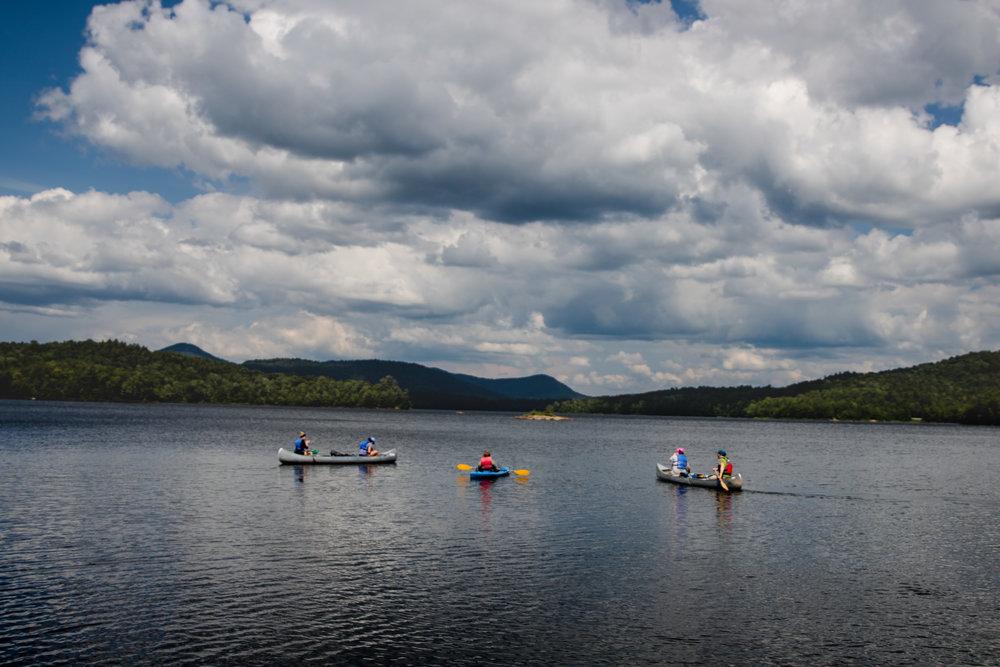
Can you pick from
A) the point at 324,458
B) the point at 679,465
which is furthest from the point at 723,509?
the point at 324,458

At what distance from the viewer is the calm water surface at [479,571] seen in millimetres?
28141

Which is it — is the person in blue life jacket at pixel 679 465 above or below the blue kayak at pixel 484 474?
above

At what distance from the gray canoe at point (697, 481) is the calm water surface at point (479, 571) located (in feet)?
8.29

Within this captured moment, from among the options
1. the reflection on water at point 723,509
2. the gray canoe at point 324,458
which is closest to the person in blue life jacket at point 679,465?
the reflection on water at point 723,509

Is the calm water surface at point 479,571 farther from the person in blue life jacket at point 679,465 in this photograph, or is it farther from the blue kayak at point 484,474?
the person in blue life jacket at point 679,465

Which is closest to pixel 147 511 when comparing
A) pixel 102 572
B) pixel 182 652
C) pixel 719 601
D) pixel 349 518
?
pixel 349 518

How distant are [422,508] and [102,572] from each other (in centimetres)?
2691

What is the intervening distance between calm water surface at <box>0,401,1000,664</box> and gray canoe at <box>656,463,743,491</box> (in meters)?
2.53

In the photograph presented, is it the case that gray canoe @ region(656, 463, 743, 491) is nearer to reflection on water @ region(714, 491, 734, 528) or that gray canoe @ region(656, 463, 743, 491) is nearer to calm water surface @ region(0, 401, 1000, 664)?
reflection on water @ region(714, 491, 734, 528)

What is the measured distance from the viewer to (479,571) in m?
39.0

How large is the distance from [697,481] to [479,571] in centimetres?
4413

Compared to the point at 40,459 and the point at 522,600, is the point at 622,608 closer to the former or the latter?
the point at 522,600

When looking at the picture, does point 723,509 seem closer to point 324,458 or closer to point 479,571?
point 479,571

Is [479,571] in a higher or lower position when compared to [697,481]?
lower
